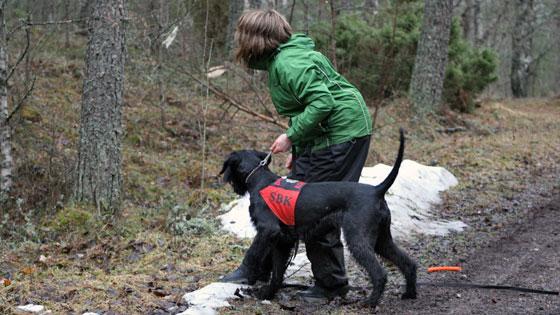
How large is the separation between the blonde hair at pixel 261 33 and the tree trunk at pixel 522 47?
76.9 ft

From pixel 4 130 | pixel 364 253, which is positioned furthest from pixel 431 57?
pixel 364 253

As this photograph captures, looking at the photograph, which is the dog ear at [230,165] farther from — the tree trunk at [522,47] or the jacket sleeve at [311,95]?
the tree trunk at [522,47]

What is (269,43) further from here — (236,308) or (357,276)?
(357,276)

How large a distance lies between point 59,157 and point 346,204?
5.50 metres

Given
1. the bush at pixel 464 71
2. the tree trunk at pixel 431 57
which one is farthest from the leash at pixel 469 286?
the bush at pixel 464 71

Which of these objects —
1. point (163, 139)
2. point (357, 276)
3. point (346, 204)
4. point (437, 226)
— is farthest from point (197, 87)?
point (346, 204)

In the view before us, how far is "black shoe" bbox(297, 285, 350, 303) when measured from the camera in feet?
16.4

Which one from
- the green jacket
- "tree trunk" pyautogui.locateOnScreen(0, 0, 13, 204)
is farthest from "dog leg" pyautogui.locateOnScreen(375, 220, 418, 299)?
"tree trunk" pyautogui.locateOnScreen(0, 0, 13, 204)

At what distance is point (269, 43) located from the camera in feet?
15.3

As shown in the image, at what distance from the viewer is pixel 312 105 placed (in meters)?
4.48

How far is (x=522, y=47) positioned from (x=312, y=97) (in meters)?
24.0

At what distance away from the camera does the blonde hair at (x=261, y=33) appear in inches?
183

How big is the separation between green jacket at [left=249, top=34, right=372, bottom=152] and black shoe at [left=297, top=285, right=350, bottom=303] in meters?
1.12

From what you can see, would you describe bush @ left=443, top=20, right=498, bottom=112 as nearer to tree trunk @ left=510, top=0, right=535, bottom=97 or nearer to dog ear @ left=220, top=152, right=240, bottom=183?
tree trunk @ left=510, top=0, right=535, bottom=97
